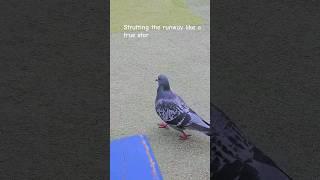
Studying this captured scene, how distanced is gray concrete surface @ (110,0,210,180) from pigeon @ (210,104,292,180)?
165 millimetres

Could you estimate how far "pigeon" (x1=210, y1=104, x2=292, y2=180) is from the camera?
8.57ft

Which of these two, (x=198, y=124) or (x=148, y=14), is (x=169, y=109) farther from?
(x=148, y=14)

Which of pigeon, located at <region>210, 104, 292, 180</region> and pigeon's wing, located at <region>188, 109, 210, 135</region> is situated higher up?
pigeon's wing, located at <region>188, 109, 210, 135</region>

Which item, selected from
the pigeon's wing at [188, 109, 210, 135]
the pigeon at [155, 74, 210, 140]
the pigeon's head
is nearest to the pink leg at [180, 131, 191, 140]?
the pigeon at [155, 74, 210, 140]

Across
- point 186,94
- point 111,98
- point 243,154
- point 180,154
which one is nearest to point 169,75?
point 186,94

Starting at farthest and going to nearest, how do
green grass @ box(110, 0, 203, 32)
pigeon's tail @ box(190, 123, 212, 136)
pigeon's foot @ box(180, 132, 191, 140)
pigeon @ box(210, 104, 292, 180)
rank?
green grass @ box(110, 0, 203, 32), pigeon's foot @ box(180, 132, 191, 140), pigeon's tail @ box(190, 123, 212, 136), pigeon @ box(210, 104, 292, 180)

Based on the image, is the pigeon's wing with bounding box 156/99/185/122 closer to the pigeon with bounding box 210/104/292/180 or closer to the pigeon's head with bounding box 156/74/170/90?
the pigeon's head with bounding box 156/74/170/90

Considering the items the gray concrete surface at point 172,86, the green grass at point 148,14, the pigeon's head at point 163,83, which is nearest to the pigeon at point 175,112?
the pigeon's head at point 163,83

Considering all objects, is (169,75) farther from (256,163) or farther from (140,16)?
(256,163)

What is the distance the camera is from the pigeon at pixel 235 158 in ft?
8.57

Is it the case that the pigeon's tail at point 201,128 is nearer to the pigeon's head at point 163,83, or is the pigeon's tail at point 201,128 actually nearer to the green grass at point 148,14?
the pigeon's head at point 163,83

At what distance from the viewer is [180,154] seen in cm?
305

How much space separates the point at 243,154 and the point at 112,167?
831 mm

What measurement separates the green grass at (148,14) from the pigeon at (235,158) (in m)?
1.06
